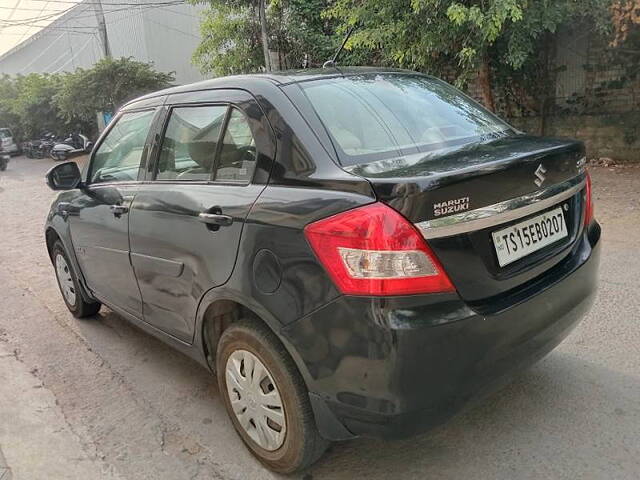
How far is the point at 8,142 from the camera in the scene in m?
29.8

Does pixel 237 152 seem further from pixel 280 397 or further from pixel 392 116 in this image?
pixel 280 397

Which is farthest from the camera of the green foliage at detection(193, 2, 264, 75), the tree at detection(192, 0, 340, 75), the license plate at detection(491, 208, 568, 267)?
the green foliage at detection(193, 2, 264, 75)

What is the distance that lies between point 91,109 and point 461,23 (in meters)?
18.5

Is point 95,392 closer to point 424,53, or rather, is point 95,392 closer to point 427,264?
point 427,264

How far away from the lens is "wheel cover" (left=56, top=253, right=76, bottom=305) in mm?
4367

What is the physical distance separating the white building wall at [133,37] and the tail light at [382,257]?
18402 millimetres

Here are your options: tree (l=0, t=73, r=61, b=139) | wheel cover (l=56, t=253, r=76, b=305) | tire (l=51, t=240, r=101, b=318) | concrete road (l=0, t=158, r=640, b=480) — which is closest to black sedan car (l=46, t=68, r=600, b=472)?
concrete road (l=0, t=158, r=640, b=480)

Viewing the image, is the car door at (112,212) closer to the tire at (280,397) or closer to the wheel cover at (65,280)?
the wheel cover at (65,280)

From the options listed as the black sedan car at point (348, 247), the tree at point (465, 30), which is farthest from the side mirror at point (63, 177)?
the tree at point (465, 30)

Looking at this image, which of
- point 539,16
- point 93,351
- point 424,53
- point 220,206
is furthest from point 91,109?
point 220,206

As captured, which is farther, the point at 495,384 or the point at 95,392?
the point at 95,392

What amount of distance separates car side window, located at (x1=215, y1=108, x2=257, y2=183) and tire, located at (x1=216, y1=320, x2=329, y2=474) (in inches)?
26.1

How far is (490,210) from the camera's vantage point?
2.03 m

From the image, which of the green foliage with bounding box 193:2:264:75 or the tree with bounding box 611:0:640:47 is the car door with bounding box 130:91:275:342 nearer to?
the tree with bounding box 611:0:640:47
